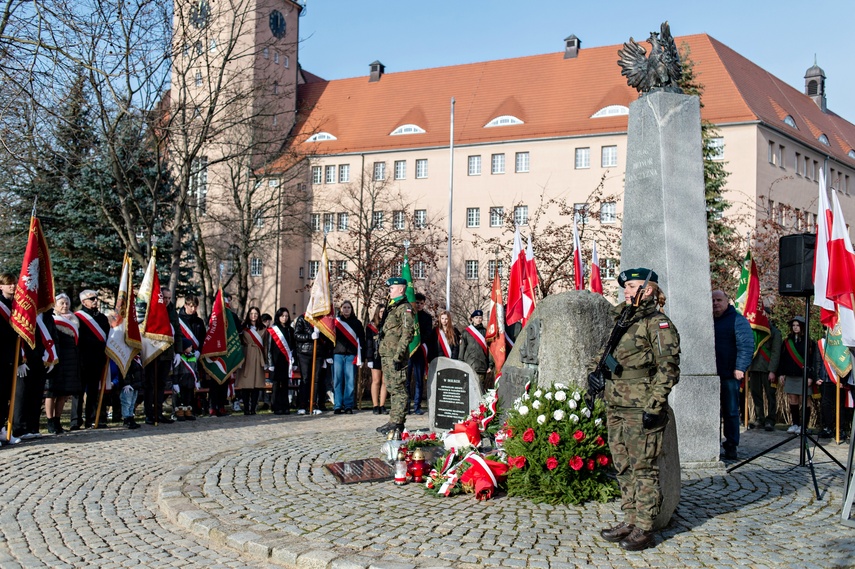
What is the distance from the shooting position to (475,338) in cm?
1493

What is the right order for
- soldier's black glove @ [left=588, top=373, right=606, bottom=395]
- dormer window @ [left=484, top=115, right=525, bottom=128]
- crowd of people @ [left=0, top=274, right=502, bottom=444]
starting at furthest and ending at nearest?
dormer window @ [left=484, top=115, right=525, bottom=128] < crowd of people @ [left=0, top=274, right=502, bottom=444] < soldier's black glove @ [left=588, top=373, right=606, bottom=395]

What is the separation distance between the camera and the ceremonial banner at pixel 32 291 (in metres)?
10.6

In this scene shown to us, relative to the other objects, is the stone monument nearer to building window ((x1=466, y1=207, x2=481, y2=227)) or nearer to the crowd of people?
the crowd of people

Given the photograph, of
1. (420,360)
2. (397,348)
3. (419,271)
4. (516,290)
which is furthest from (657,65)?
(419,271)

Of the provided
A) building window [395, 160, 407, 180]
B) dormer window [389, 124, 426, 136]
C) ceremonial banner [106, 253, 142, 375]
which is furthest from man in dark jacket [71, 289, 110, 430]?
dormer window [389, 124, 426, 136]

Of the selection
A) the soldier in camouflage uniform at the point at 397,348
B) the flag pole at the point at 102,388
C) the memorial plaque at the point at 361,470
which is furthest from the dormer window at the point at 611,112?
the memorial plaque at the point at 361,470

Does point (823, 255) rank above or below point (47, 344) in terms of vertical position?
above

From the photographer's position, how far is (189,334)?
46.0ft

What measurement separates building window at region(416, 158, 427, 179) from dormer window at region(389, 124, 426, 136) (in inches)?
82.0

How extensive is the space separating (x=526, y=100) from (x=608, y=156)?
7.96 meters

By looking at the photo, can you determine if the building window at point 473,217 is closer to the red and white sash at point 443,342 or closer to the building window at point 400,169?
the building window at point 400,169

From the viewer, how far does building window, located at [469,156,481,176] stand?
53469 mm

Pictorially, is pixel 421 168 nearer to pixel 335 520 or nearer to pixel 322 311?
pixel 322 311

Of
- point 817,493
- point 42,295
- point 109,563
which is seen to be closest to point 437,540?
point 109,563
